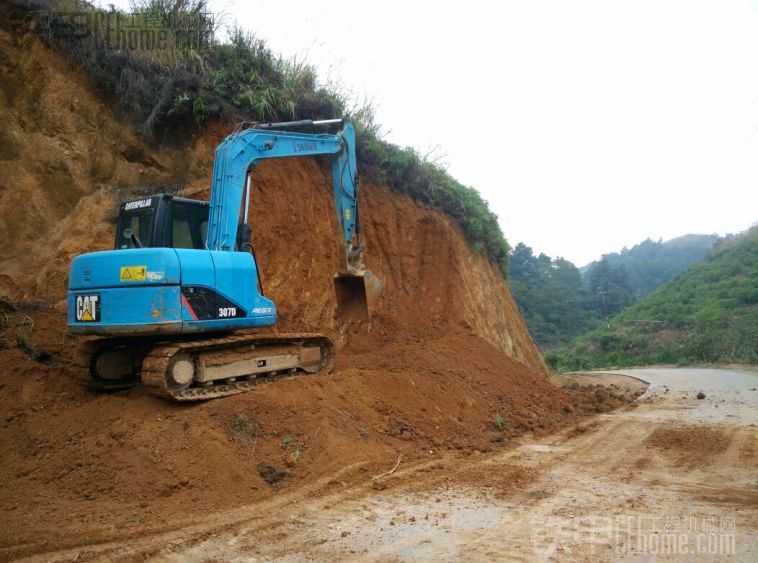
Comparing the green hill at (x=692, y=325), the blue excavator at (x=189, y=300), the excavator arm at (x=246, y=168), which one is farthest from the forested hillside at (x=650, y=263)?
the blue excavator at (x=189, y=300)

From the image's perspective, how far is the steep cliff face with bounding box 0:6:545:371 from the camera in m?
9.25

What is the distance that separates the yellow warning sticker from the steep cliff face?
134 inches

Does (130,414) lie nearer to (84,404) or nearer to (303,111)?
(84,404)

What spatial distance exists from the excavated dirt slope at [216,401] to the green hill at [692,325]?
16.4 metres

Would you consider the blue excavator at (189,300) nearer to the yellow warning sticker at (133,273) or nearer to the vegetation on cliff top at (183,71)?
the yellow warning sticker at (133,273)

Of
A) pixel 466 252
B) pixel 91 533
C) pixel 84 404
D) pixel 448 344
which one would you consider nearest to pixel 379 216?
pixel 466 252

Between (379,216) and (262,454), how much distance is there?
785cm

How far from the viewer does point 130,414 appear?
20.5ft

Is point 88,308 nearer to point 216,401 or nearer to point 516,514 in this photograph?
point 216,401

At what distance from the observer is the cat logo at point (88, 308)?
6.38 m

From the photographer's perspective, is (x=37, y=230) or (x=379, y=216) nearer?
(x=37, y=230)

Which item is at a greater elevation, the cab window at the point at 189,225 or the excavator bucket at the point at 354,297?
the cab window at the point at 189,225

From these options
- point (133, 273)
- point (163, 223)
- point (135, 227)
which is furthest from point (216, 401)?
point (135, 227)

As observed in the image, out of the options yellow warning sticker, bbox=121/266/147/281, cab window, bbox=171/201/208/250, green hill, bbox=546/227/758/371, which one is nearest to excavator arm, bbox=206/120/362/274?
cab window, bbox=171/201/208/250
